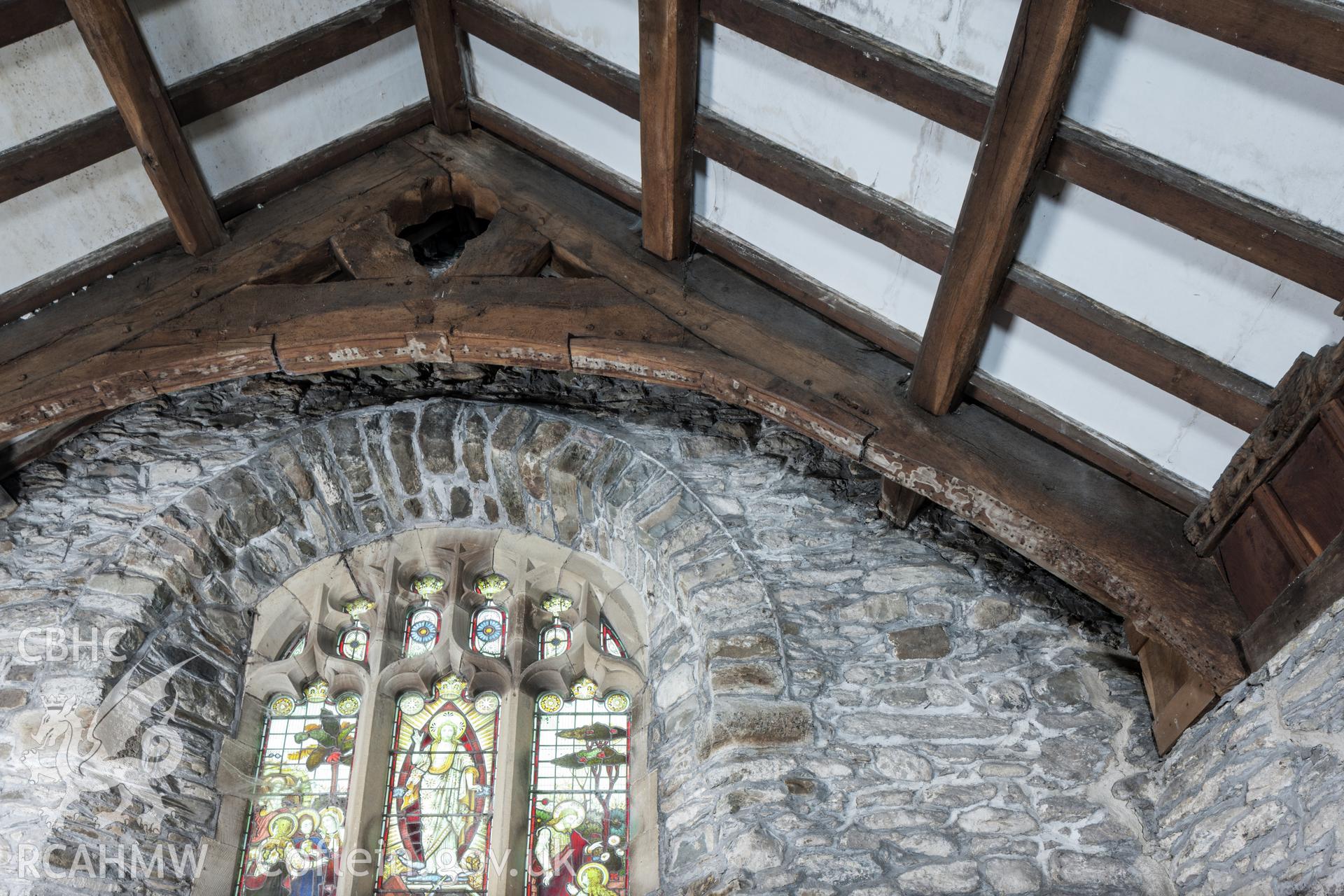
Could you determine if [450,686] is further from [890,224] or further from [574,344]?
[890,224]

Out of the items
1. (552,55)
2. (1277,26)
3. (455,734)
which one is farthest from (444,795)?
(1277,26)

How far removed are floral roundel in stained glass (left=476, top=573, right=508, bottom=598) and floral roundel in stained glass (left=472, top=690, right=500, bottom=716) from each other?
37 centimetres

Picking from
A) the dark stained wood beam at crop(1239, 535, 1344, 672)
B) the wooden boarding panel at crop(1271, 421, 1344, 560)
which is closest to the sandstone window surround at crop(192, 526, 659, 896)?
the dark stained wood beam at crop(1239, 535, 1344, 672)

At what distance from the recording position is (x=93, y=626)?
3287 mm

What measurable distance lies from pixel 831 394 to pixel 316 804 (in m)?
2.12

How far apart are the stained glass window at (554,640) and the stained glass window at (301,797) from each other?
2.13 ft

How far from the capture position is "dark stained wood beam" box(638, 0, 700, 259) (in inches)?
106

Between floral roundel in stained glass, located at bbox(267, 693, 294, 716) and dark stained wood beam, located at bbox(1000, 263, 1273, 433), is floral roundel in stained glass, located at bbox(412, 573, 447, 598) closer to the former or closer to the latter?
floral roundel in stained glass, located at bbox(267, 693, 294, 716)

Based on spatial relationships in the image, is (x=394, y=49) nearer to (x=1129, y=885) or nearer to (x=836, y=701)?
(x=836, y=701)

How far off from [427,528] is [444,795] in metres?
0.96

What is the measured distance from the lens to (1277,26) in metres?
1.84

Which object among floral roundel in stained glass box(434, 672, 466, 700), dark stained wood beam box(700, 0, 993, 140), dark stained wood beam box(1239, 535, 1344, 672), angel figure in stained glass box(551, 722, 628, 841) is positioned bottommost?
dark stained wood beam box(1239, 535, 1344, 672)

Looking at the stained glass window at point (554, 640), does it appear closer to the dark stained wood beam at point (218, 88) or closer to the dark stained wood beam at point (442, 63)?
the dark stained wood beam at point (442, 63)

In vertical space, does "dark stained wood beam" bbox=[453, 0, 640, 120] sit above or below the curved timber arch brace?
above
